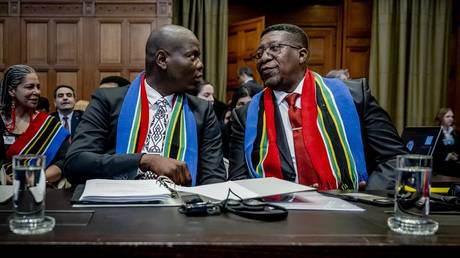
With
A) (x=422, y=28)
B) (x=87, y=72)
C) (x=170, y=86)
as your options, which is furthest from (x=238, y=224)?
(x=422, y=28)

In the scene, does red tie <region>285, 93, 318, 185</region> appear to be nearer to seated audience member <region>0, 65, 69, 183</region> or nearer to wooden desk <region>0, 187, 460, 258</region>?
wooden desk <region>0, 187, 460, 258</region>

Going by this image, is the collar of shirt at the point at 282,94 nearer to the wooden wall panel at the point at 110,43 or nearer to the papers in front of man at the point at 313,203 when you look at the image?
the papers in front of man at the point at 313,203

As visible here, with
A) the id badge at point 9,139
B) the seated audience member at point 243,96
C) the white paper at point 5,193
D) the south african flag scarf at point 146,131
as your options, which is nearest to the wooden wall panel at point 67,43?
the seated audience member at point 243,96

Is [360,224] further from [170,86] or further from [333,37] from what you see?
[333,37]

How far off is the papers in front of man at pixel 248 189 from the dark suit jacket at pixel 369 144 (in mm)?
615

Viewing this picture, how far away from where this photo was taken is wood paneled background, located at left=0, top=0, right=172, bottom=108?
5.88 metres

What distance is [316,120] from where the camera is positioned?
80.0 inches

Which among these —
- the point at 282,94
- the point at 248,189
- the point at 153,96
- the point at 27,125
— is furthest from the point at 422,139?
the point at 27,125

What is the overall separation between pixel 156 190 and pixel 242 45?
551cm

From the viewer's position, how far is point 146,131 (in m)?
1.96

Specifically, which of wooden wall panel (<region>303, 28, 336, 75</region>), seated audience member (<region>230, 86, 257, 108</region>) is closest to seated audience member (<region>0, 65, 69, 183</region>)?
seated audience member (<region>230, 86, 257, 108</region>)

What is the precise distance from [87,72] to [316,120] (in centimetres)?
454

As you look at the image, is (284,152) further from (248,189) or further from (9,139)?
(9,139)

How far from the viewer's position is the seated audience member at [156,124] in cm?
175
